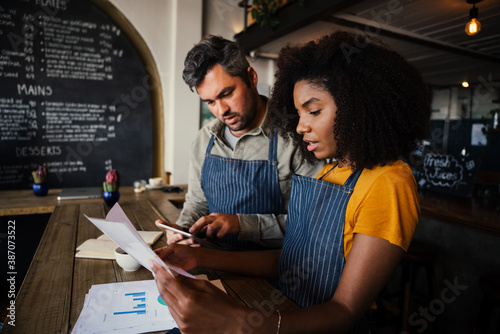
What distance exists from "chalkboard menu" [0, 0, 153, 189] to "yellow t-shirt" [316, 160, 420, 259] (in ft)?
11.3

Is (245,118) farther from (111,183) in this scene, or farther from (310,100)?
(111,183)

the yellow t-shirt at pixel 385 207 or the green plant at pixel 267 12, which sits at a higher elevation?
the green plant at pixel 267 12

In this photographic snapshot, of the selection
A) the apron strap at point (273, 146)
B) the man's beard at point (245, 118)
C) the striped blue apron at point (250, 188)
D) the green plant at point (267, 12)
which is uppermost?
the green plant at point (267, 12)

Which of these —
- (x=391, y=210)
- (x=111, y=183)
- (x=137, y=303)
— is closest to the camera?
(x=391, y=210)

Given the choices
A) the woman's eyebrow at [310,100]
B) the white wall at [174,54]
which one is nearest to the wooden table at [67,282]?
the woman's eyebrow at [310,100]

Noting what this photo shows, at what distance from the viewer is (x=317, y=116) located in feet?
3.43

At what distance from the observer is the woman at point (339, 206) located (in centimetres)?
77

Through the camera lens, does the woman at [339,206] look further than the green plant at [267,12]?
No

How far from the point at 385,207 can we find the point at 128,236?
0.63m

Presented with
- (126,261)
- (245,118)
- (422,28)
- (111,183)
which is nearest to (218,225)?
(126,261)

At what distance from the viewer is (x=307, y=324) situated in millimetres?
780

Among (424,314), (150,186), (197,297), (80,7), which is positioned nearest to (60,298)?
(197,297)

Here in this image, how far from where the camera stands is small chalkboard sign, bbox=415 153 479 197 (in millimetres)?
2844

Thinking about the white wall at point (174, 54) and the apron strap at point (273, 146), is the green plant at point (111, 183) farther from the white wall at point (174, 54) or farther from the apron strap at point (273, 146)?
the white wall at point (174, 54)
